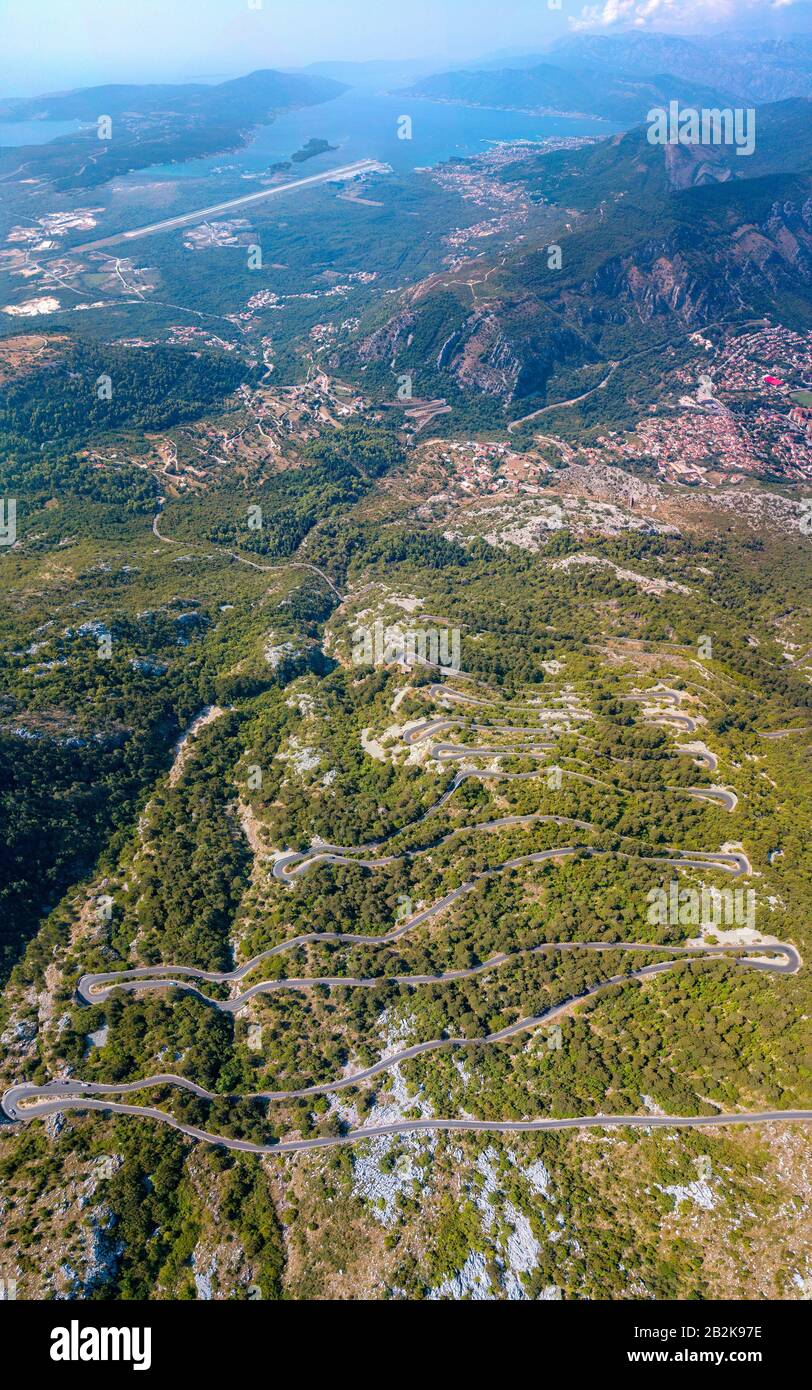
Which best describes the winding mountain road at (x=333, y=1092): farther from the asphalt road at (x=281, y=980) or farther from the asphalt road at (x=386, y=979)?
the asphalt road at (x=281, y=980)

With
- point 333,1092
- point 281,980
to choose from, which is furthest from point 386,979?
point 333,1092

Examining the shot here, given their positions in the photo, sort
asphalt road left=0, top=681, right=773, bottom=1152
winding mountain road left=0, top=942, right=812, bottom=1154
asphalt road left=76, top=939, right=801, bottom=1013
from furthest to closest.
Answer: asphalt road left=76, top=939, right=801, bottom=1013 → asphalt road left=0, top=681, right=773, bottom=1152 → winding mountain road left=0, top=942, right=812, bottom=1154

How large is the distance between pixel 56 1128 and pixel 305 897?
112 feet

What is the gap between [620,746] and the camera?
10006 cm

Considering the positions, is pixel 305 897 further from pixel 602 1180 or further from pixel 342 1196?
pixel 602 1180

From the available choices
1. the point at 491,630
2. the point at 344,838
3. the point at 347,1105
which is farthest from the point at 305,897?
the point at 491,630

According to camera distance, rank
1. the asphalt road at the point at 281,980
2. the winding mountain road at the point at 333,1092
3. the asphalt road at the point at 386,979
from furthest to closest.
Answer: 1. the asphalt road at the point at 281,980
2. the asphalt road at the point at 386,979
3. the winding mountain road at the point at 333,1092

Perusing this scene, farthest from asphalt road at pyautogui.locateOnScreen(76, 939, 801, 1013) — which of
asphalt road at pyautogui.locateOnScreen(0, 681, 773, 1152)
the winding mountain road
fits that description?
the winding mountain road

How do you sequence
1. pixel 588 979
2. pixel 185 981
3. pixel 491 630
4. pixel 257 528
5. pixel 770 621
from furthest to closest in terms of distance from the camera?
pixel 257 528
pixel 770 621
pixel 491 630
pixel 185 981
pixel 588 979

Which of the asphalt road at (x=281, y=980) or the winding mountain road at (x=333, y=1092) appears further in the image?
Result: the asphalt road at (x=281, y=980)

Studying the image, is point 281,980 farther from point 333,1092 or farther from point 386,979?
point 333,1092

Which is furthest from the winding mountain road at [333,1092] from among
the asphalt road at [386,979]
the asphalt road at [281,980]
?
the asphalt road at [281,980]

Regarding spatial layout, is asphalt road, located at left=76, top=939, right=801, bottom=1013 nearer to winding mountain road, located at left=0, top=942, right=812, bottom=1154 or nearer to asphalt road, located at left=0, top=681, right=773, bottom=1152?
asphalt road, located at left=0, top=681, right=773, bottom=1152

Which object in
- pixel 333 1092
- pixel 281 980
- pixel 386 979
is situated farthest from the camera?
pixel 281 980
